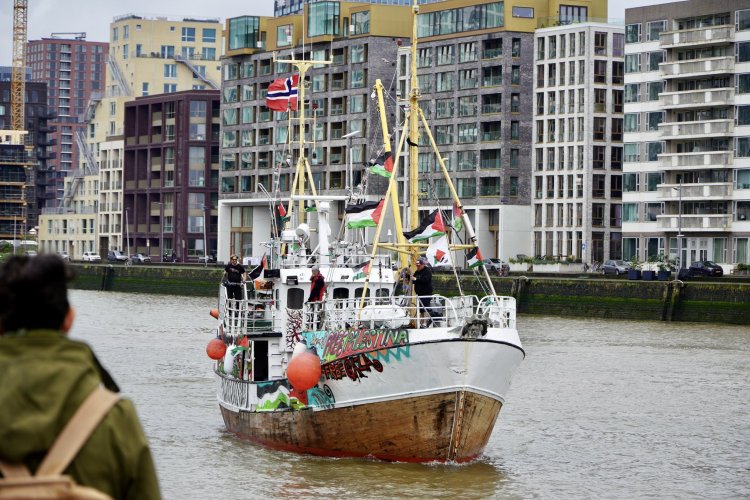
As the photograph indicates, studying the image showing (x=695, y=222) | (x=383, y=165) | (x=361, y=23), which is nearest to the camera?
(x=383, y=165)

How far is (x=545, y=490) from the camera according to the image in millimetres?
26266

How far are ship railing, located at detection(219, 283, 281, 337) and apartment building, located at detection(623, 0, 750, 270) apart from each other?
7114cm

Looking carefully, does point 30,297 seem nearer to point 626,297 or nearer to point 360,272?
point 360,272

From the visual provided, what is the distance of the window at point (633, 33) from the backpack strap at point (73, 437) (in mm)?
108268

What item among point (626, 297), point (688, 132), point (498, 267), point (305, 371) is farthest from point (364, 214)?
point (688, 132)

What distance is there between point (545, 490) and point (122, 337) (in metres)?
41.4

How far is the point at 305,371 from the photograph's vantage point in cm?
2666

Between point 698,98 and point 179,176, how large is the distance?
7012 centimetres

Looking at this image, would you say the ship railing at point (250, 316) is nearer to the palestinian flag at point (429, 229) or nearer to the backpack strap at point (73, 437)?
the palestinian flag at point (429, 229)

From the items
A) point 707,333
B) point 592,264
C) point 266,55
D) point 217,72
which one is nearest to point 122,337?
point 707,333

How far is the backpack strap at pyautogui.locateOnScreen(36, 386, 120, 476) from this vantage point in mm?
5125

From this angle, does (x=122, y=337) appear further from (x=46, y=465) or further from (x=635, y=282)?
(x=46, y=465)

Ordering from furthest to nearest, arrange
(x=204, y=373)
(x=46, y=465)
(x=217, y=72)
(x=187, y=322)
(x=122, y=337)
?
(x=217, y=72) < (x=187, y=322) < (x=122, y=337) < (x=204, y=373) < (x=46, y=465)

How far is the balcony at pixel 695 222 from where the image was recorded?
10269 cm
